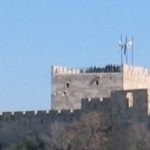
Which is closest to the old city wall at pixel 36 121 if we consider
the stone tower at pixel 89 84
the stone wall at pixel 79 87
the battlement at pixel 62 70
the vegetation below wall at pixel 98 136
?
the vegetation below wall at pixel 98 136

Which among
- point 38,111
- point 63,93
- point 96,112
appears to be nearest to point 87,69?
point 63,93

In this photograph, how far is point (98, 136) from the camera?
6425 centimetres

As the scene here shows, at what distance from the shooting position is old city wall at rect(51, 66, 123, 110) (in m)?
79.8

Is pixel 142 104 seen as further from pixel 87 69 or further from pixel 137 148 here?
pixel 87 69

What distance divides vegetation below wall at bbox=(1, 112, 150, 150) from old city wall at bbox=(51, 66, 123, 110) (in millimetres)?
12102

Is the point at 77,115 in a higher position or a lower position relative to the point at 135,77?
lower

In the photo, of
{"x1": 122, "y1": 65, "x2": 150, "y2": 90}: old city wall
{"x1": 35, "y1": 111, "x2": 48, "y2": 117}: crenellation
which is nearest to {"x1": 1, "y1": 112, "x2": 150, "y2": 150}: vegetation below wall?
{"x1": 35, "y1": 111, "x2": 48, "y2": 117}: crenellation

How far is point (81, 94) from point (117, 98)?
46.4 ft

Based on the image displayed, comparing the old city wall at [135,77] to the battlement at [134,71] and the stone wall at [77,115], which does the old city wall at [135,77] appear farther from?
the stone wall at [77,115]

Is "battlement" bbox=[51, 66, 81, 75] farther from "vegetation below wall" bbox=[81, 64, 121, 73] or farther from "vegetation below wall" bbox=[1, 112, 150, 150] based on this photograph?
"vegetation below wall" bbox=[1, 112, 150, 150]

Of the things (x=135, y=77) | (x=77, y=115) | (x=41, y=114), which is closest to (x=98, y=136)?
(x=77, y=115)

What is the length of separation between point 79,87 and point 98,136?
16083 millimetres

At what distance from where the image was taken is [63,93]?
8056 cm

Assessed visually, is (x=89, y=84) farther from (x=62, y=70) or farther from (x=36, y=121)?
(x=36, y=121)
